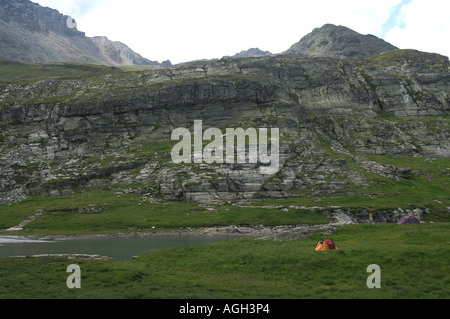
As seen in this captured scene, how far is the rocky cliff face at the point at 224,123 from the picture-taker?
10894cm

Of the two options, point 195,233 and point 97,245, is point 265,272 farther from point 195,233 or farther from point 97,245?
point 195,233

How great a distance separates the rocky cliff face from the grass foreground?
6479 centimetres

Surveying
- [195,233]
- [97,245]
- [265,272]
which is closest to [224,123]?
[195,233]

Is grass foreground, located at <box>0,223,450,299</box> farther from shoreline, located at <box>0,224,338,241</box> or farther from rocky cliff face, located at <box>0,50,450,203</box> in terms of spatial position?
rocky cliff face, located at <box>0,50,450,203</box>

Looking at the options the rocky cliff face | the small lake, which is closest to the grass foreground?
the small lake

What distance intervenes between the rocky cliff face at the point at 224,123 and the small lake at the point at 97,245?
3201 centimetres

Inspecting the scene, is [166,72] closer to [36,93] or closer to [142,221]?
[36,93]

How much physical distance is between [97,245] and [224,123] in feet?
300

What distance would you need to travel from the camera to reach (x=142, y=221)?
86750mm

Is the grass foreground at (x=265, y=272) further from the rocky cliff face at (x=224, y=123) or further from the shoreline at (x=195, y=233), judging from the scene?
the rocky cliff face at (x=224, y=123)

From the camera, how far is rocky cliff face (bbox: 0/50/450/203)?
357 ft
